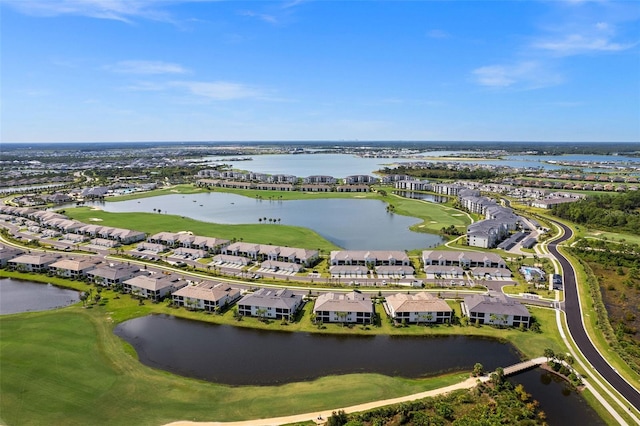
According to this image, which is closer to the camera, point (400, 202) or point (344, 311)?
point (344, 311)

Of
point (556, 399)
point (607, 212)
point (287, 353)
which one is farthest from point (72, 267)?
point (607, 212)

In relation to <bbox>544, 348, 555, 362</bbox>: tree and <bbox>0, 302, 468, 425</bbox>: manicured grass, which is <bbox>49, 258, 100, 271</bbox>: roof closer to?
<bbox>0, 302, 468, 425</bbox>: manicured grass

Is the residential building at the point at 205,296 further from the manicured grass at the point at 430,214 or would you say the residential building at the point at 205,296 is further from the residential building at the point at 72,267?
the manicured grass at the point at 430,214

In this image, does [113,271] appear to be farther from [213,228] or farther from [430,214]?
[430,214]

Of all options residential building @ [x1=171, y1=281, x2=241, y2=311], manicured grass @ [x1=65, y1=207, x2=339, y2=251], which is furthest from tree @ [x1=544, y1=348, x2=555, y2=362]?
manicured grass @ [x1=65, y1=207, x2=339, y2=251]

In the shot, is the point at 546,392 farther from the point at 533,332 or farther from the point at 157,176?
the point at 157,176

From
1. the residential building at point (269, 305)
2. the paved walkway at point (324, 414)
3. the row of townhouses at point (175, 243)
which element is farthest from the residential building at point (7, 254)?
the paved walkway at point (324, 414)

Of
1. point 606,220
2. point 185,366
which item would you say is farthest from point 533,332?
point 606,220
